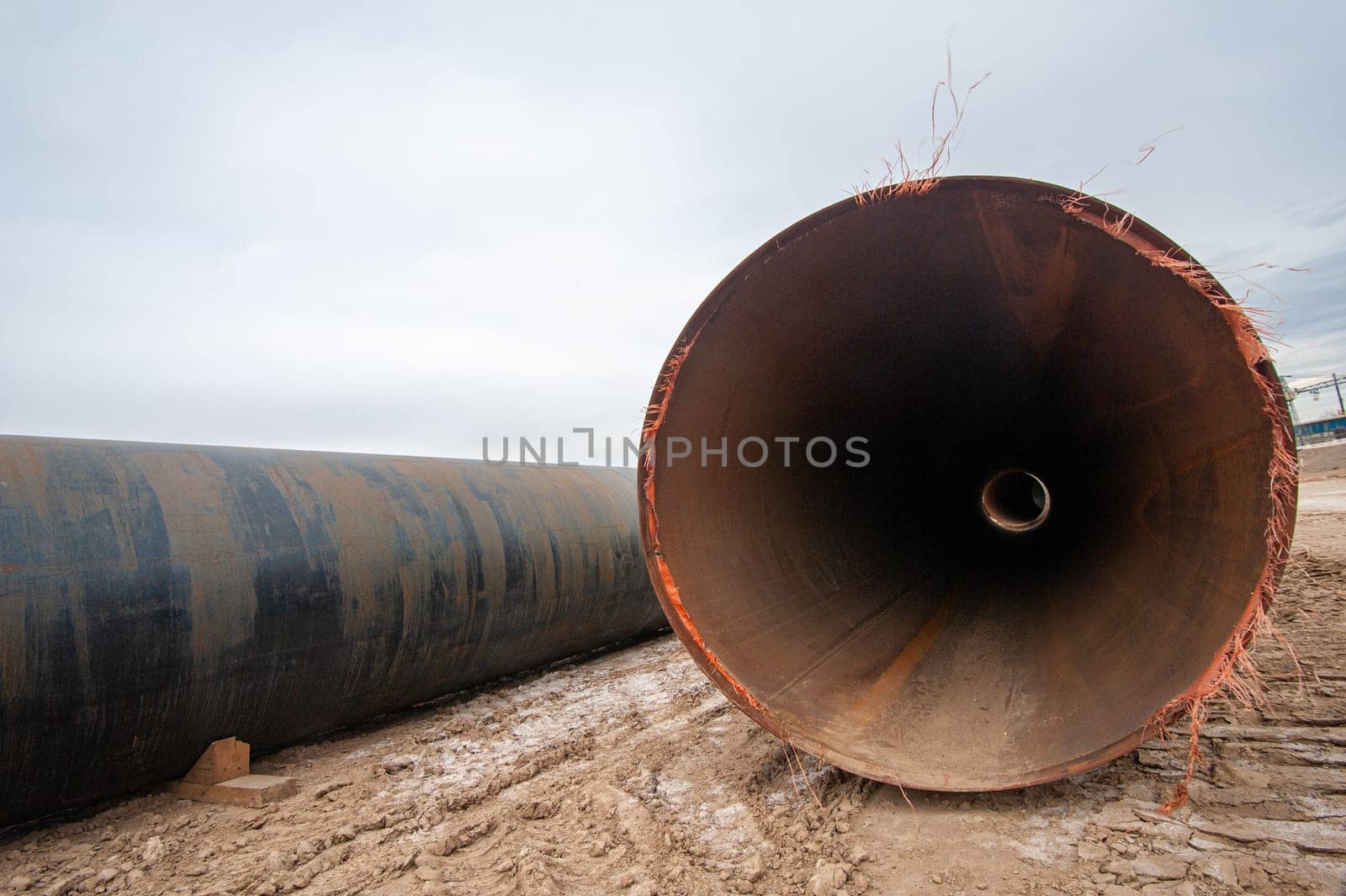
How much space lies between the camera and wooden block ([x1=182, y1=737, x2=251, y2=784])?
257 centimetres

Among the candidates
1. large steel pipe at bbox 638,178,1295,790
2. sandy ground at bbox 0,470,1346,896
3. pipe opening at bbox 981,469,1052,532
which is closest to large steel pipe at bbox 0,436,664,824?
sandy ground at bbox 0,470,1346,896

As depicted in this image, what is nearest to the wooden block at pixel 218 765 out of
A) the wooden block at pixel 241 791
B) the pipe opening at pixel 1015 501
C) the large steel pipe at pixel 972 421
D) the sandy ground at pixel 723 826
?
the wooden block at pixel 241 791

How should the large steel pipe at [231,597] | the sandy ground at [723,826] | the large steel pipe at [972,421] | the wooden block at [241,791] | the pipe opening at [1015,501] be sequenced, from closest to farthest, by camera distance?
1. the sandy ground at [723,826]
2. the large steel pipe at [972,421]
3. the large steel pipe at [231,597]
4. the wooden block at [241,791]
5. the pipe opening at [1015,501]

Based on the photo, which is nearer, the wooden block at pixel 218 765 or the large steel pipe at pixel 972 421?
the large steel pipe at pixel 972 421

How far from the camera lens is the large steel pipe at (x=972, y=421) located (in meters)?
1.99

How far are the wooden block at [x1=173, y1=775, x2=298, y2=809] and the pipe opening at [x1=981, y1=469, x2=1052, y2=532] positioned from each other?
11.1 feet

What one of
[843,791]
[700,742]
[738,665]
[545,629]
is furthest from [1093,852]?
[545,629]

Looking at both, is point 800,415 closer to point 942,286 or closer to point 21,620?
point 942,286

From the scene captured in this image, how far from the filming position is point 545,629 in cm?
397

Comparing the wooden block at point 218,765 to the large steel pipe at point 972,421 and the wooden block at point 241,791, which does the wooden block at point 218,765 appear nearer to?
the wooden block at point 241,791

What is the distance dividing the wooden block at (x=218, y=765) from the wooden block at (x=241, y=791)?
0.02 metres

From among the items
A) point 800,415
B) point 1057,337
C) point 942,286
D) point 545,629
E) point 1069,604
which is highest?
point 942,286

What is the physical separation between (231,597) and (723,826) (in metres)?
1.86

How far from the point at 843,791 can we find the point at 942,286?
5.61ft
